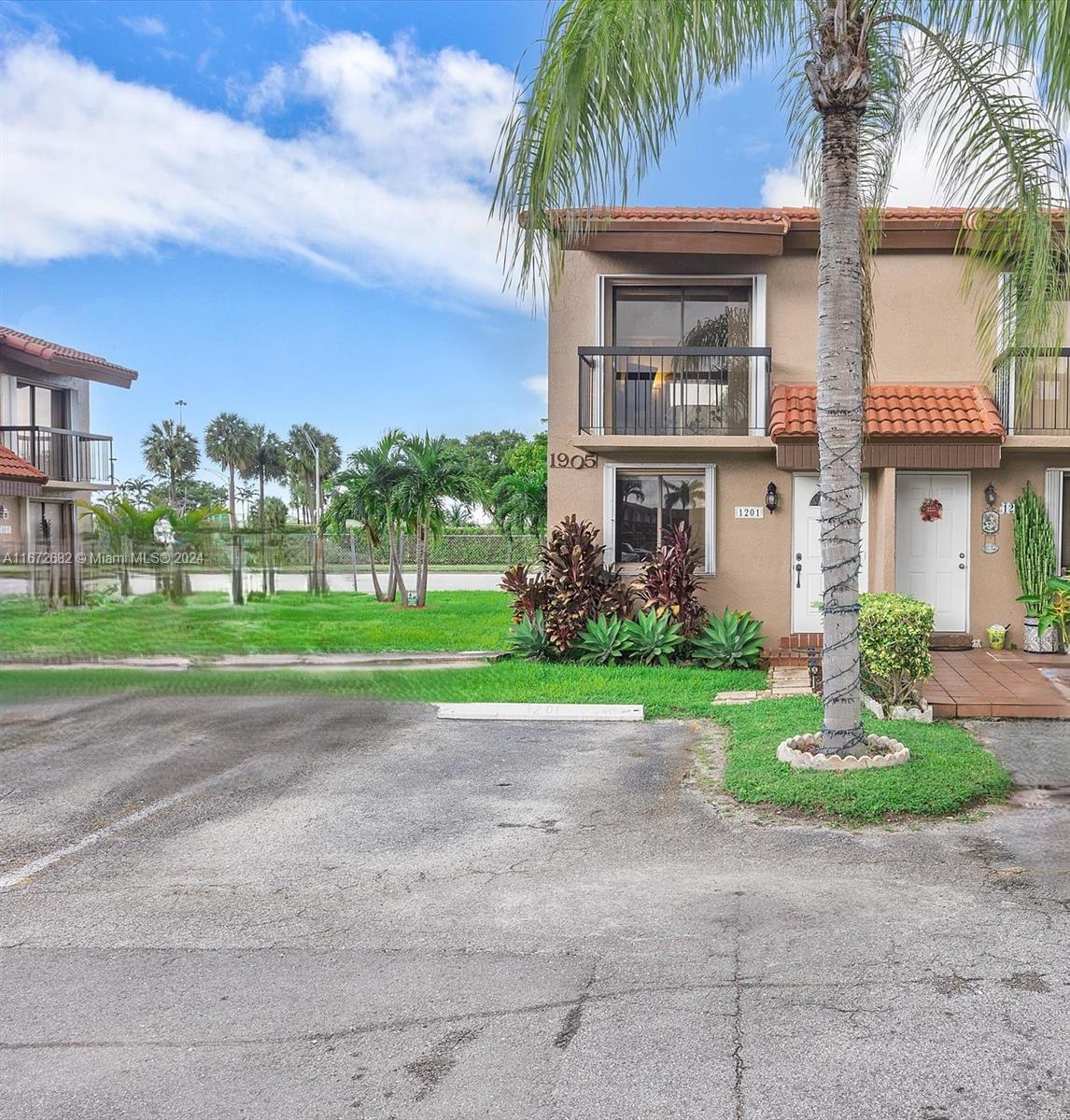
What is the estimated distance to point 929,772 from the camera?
6629mm

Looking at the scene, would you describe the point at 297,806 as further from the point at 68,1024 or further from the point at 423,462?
the point at 423,462

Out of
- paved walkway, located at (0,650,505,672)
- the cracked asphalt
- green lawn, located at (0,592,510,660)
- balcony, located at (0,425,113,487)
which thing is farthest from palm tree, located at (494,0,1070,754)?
balcony, located at (0,425,113,487)

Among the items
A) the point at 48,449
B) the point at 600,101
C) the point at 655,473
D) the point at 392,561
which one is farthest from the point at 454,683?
the point at 48,449

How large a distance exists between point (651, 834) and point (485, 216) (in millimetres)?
4176

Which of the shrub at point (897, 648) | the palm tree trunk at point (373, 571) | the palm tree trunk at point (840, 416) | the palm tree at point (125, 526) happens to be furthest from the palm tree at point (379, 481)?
the palm tree trunk at point (840, 416)

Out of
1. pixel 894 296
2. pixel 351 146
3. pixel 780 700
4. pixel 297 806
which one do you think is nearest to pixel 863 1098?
pixel 297 806

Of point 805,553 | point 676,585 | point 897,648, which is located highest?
point 805,553

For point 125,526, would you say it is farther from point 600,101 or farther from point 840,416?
point 840,416

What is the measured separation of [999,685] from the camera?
395 inches

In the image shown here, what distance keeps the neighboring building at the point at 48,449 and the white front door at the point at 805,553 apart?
17.0 meters

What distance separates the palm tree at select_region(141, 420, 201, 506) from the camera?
63469mm

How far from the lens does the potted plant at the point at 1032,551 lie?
12.7 m

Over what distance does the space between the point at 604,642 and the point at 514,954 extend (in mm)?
8368

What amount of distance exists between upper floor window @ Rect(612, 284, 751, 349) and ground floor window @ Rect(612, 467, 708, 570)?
6.18ft
